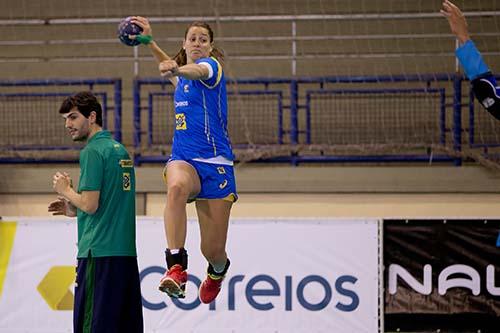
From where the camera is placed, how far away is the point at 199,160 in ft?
22.5

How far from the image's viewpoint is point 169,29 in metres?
13.5

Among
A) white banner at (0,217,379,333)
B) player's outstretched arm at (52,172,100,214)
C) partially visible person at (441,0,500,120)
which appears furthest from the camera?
white banner at (0,217,379,333)

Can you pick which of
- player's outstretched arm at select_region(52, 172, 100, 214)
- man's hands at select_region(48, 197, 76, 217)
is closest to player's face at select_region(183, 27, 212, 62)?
player's outstretched arm at select_region(52, 172, 100, 214)

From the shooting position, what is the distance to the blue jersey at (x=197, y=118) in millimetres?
6824

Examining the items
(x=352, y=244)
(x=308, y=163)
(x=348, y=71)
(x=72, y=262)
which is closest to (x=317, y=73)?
(x=348, y=71)

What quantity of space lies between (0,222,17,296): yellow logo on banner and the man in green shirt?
3606 mm

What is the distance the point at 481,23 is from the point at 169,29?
4.15m

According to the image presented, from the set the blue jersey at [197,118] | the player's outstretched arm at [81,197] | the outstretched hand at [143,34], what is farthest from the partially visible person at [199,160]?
the player's outstretched arm at [81,197]

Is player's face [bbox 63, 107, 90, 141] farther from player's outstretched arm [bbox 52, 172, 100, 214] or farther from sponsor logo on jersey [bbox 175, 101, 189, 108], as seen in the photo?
sponsor logo on jersey [bbox 175, 101, 189, 108]

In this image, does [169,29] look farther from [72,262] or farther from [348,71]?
[72,262]

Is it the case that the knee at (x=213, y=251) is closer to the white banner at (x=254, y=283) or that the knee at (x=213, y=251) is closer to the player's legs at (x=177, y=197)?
the player's legs at (x=177, y=197)

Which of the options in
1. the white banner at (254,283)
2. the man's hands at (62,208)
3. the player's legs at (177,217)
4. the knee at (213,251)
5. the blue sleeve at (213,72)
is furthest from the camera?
the white banner at (254,283)

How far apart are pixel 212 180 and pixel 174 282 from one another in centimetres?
81

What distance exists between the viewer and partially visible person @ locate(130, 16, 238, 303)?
6.64m
